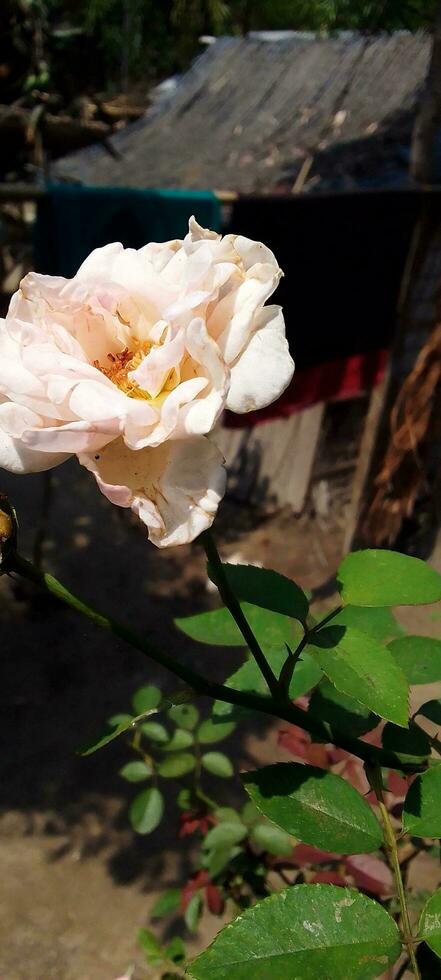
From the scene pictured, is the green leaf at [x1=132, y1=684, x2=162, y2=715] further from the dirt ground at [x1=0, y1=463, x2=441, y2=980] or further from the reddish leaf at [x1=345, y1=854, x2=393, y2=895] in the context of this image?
the dirt ground at [x1=0, y1=463, x2=441, y2=980]

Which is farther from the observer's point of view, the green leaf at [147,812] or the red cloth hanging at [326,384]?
the red cloth hanging at [326,384]

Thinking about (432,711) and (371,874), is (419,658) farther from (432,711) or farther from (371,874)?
(371,874)

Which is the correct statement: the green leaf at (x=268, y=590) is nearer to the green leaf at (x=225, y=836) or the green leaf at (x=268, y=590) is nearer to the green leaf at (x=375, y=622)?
the green leaf at (x=375, y=622)

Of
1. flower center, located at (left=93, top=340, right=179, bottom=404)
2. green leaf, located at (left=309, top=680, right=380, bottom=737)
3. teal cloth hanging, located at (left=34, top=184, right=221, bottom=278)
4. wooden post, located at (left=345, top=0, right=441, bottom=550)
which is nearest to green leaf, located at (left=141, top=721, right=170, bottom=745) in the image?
green leaf, located at (left=309, top=680, right=380, bottom=737)

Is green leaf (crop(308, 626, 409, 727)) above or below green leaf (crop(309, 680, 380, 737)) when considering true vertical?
above

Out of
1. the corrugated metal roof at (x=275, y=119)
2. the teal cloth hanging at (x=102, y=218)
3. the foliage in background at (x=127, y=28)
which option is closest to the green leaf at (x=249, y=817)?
the teal cloth hanging at (x=102, y=218)
